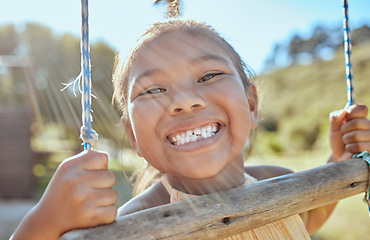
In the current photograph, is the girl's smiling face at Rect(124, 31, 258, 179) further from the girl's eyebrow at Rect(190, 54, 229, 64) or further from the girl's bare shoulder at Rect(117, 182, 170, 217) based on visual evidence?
the girl's bare shoulder at Rect(117, 182, 170, 217)

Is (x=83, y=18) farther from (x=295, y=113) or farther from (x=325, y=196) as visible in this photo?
(x=295, y=113)

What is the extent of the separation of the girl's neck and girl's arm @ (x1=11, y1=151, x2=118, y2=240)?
0.46 metres

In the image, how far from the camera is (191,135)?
109 centimetres

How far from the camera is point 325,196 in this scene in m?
1.12

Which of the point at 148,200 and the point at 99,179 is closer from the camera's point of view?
the point at 99,179

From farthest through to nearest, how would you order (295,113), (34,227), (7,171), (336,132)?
(295,113) < (7,171) < (336,132) < (34,227)

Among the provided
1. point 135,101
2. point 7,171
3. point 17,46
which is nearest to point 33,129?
point 7,171

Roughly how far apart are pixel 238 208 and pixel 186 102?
0.34 m

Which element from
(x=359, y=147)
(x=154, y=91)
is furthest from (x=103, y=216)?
(x=359, y=147)

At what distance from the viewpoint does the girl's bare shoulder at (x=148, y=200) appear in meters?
1.26

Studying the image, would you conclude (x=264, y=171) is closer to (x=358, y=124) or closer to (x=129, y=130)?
(x=358, y=124)

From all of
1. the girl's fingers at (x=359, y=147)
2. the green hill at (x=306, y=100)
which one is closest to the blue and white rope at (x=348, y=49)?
the girl's fingers at (x=359, y=147)

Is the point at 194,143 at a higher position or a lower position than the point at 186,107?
lower

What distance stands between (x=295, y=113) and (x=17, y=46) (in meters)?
13.9
